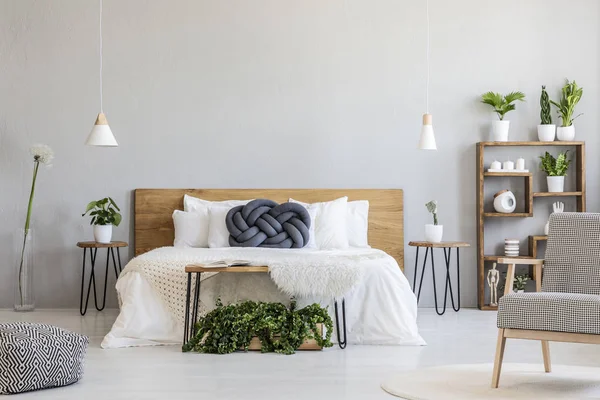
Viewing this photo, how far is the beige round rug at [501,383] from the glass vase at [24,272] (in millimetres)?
3655

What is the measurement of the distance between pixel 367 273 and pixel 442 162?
2.12 m

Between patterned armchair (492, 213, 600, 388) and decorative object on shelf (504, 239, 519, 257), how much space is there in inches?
92.9

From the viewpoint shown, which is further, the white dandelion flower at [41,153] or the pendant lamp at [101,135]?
the white dandelion flower at [41,153]

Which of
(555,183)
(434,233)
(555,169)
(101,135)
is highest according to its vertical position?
(101,135)

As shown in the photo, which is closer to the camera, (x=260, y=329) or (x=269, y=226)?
(x=260, y=329)

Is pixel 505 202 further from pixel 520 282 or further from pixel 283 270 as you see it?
pixel 283 270

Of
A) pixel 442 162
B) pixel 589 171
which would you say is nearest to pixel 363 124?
pixel 442 162

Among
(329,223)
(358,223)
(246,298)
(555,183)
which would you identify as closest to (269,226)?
(329,223)

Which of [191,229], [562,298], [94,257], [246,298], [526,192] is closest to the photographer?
[562,298]

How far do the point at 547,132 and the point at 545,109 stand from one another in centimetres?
19

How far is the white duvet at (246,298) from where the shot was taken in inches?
208

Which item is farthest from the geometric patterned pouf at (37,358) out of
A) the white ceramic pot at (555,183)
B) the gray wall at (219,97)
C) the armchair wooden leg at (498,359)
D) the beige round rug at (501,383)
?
the white ceramic pot at (555,183)

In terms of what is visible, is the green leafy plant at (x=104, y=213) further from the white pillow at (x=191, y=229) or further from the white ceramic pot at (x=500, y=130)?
the white ceramic pot at (x=500, y=130)

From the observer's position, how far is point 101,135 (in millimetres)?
6457
